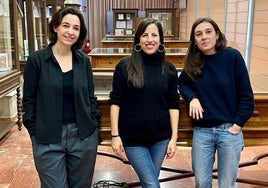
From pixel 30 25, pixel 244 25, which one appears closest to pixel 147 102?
pixel 244 25

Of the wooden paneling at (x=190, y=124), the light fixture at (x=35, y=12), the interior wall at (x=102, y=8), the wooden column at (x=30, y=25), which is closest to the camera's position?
the wooden paneling at (x=190, y=124)

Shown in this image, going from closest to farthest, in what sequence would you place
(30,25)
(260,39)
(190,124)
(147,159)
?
(147,159)
(190,124)
(260,39)
(30,25)

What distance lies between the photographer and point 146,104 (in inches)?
75.1

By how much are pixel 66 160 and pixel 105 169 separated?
64.4 inches

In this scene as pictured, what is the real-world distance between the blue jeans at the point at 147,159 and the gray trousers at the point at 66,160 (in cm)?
24

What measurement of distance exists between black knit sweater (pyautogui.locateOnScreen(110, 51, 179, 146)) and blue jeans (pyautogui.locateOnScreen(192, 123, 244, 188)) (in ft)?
0.75

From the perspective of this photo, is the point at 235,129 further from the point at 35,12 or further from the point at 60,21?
the point at 35,12

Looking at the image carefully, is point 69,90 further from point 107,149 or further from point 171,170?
point 107,149

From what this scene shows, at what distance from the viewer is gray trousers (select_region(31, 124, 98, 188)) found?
1879mm

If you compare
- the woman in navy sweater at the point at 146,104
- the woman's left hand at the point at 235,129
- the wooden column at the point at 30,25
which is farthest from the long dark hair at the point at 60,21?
the wooden column at the point at 30,25

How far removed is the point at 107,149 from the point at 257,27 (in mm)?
2456

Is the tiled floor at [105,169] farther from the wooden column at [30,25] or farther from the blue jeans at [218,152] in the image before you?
the wooden column at [30,25]

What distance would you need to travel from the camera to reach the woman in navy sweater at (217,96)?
1.96m

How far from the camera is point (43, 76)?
5.98 ft
